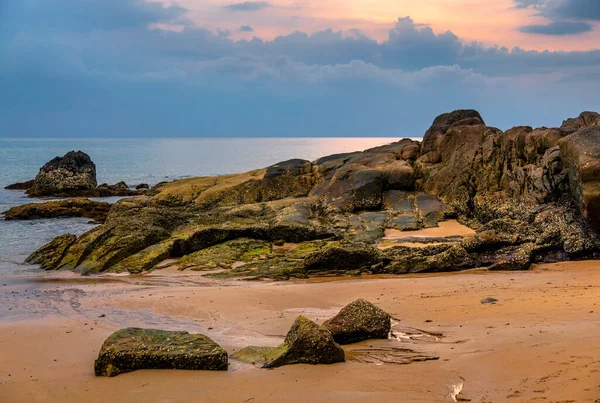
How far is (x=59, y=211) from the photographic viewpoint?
3462 cm

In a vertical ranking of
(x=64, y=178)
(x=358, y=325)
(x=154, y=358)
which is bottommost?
(x=154, y=358)

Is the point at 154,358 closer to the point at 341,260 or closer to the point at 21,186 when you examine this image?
the point at 341,260

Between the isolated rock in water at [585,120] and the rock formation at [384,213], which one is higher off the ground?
the isolated rock in water at [585,120]

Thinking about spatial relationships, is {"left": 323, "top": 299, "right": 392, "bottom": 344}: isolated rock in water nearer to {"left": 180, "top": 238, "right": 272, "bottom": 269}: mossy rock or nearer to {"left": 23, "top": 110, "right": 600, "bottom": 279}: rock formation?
{"left": 23, "top": 110, "right": 600, "bottom": 279}: rock formation

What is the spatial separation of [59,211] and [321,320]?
2733 centimetres

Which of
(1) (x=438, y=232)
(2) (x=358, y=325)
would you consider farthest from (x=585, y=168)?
(2) (x=358, y=325)

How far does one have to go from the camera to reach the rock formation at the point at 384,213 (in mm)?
15852

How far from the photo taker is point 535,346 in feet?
25.8

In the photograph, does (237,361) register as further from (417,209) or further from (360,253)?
(417,209)

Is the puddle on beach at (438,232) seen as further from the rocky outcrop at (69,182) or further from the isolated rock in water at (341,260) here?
the rocky outcrop at (69,182)

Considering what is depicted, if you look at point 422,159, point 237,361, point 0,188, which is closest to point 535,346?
point 237,361

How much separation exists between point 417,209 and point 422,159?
481cm

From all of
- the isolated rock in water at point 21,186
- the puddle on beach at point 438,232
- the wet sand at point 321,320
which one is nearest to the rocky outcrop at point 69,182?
the isolated rock in water at point 21,186

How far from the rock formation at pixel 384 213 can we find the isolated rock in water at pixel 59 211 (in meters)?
9.00
